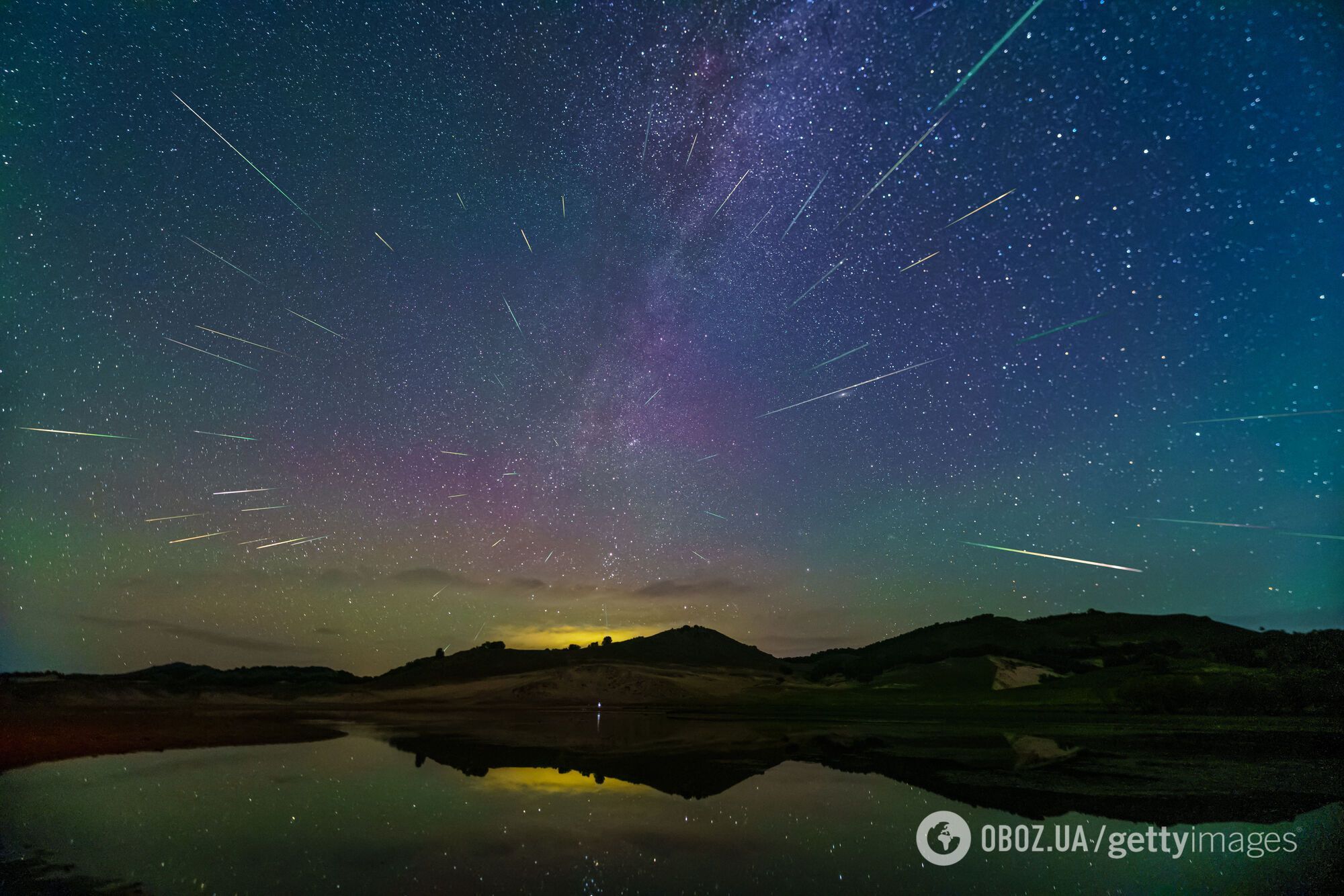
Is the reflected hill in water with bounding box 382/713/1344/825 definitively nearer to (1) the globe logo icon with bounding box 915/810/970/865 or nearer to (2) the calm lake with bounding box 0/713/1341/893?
(2) the calm lake with bounding box 0/713/1341/893

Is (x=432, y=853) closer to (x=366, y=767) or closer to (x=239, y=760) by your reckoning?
(x=366, y=767)

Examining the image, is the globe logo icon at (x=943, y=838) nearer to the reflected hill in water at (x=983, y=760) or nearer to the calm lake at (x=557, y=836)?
the calm lake at (x=557, y=836)

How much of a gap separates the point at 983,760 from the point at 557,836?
17.7 m

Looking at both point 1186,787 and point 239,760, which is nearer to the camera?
point 1186,787

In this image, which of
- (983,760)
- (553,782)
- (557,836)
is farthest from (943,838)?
(983,760)

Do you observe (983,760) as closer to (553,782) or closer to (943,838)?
(943,838)

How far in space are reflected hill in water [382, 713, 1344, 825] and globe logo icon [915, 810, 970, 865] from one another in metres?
1.91

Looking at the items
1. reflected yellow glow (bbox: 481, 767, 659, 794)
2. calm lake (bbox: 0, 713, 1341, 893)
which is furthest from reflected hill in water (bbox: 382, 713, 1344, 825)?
calm lake (bbox: 0, 713, 1341, 893)

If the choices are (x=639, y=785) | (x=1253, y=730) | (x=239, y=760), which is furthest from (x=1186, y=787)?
(x=1253, y=730)

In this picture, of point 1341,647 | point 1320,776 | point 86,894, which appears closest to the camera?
point 86,894

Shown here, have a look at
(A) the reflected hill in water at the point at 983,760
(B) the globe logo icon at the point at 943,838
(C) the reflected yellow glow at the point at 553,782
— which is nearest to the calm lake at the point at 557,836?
(C) the reflected yellow glow at the point at 553,782

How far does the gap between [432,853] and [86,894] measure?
488 centimetres

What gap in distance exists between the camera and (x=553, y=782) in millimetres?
18203

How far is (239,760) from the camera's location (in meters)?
24.0
